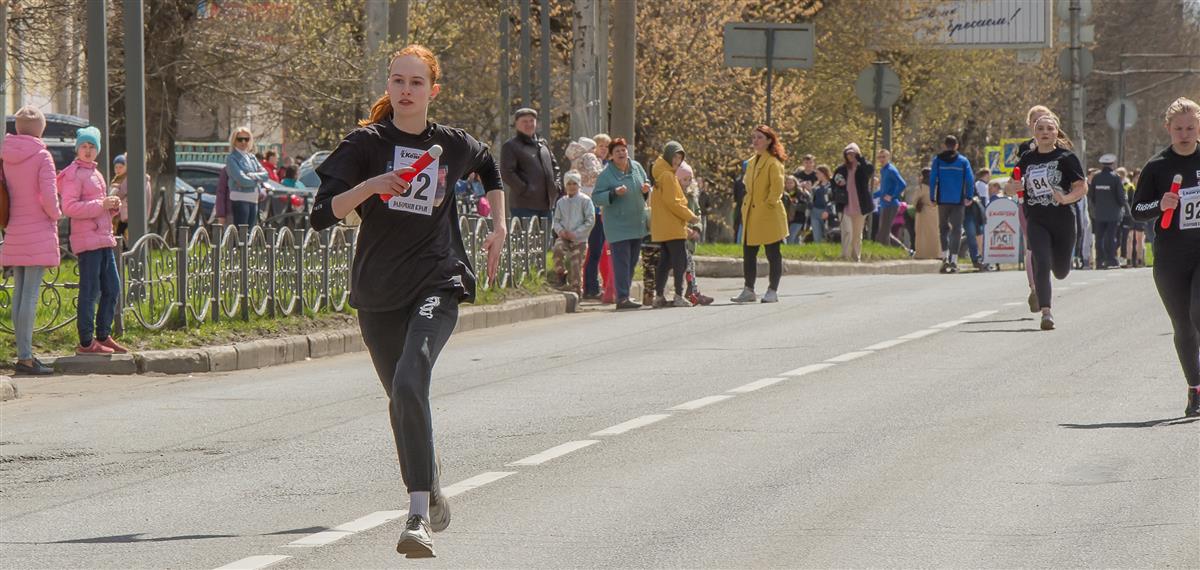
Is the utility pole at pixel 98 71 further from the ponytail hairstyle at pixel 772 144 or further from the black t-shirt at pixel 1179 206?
the black t-shirt at pixel 1179 206

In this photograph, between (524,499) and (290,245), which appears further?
(290,245)

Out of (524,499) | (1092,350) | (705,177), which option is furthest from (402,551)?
(705,177)

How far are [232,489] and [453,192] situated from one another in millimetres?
2758

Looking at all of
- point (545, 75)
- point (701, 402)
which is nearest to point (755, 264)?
point (545, 75)

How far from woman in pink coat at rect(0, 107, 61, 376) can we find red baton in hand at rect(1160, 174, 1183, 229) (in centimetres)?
752

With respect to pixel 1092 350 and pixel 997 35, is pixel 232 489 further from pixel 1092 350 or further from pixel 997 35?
pixel 997 35

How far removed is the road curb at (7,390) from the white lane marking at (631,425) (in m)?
4.36

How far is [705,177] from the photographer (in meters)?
38.9

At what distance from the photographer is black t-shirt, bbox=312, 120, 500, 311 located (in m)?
7.26

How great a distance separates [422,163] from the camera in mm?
7156

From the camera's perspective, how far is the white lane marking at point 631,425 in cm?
1119

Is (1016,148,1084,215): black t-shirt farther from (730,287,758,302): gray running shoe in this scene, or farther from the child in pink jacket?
the child in pink jacket

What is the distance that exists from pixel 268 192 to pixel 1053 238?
19.5 metres

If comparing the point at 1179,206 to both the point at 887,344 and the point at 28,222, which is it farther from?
the point at 28,222
